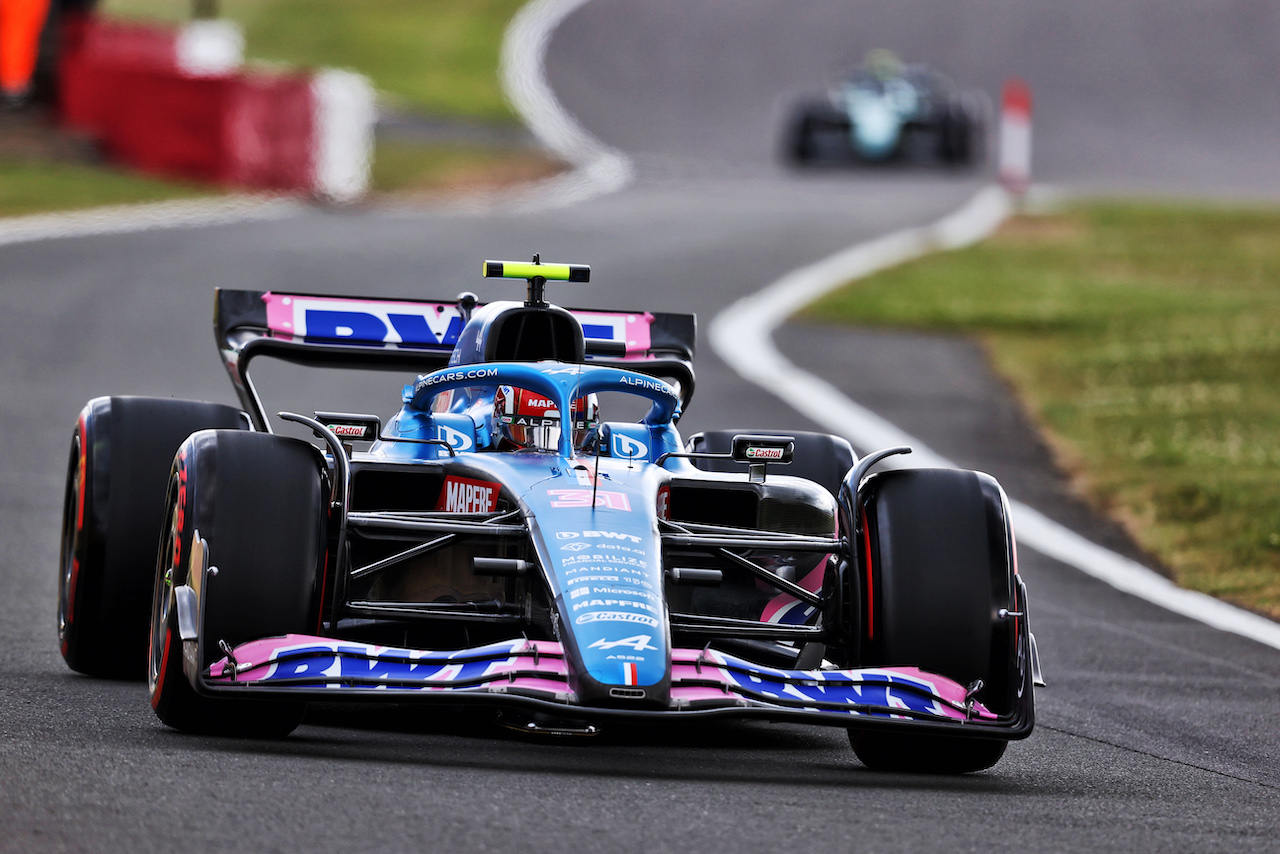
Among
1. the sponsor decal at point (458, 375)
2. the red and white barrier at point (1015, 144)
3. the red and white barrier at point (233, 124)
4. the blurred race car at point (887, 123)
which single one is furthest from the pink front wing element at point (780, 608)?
the blurred race car at point (887, 123)

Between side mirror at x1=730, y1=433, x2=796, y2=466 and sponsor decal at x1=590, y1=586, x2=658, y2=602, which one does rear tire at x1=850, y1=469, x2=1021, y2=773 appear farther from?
sponsor decal at x1=590, y1=586, x2=658, y2=602

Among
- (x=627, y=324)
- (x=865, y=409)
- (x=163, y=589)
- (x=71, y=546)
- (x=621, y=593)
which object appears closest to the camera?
(x=621, y=593)

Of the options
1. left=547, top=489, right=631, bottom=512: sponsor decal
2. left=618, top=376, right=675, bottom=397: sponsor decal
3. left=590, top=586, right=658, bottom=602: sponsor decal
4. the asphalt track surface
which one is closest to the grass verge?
the asphalt track surface

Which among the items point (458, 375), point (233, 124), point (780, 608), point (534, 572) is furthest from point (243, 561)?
point (233, 124)

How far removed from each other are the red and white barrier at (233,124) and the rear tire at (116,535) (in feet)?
66.5

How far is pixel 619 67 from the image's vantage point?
45.3 m

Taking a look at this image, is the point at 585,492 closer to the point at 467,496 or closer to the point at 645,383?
the point at 467,496

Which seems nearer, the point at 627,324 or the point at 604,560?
the point at 604,560

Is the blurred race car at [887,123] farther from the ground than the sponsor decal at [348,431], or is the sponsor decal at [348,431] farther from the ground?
the blurred race car at [887,123]

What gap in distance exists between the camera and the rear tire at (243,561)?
594 centimetres

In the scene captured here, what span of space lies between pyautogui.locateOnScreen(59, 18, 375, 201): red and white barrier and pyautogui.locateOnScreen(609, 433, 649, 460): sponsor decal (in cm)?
2055

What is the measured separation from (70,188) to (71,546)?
19.8 m

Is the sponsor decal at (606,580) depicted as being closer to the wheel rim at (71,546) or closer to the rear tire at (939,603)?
the rear tire at (939,603)

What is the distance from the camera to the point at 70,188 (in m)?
26.6
